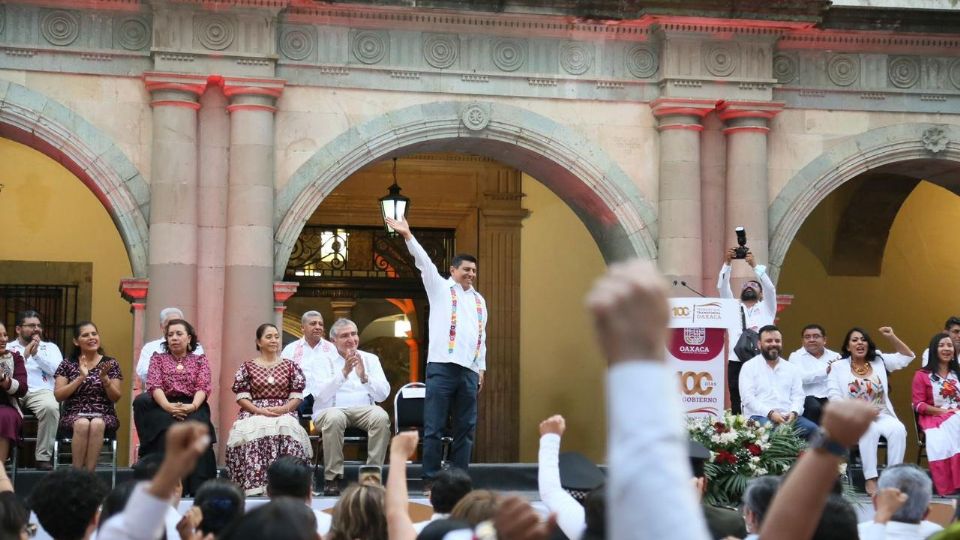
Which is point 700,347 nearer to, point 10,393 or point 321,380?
point 321,380

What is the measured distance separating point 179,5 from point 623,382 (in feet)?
38.0

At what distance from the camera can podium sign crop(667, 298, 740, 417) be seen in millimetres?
11594

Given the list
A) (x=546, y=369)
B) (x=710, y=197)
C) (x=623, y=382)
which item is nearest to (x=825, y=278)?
(x=546, y=369)

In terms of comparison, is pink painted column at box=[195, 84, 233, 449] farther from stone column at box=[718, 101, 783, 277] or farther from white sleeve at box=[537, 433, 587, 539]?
white sleeve at box=[537, 433, 587, 539]

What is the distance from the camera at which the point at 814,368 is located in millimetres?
12523

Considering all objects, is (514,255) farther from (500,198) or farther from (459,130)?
(459,130)

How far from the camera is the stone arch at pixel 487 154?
13.5m

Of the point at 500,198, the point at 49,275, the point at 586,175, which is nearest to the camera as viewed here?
the point at 586,175

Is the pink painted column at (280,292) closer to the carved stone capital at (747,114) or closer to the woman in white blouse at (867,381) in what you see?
the carved stone capital at (747,114)

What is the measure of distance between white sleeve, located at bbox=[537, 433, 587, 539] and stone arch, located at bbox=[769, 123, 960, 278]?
365 inches

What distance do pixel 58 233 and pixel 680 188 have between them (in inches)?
297

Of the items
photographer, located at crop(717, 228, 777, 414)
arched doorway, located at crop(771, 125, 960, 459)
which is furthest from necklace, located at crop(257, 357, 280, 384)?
arched doorway, located at crop(771, 125, 960, 459)

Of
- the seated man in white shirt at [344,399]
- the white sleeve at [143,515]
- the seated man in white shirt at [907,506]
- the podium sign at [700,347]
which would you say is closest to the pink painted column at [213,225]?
the seated man in white shirt at [344,399]

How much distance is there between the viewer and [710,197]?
14.3 metres
